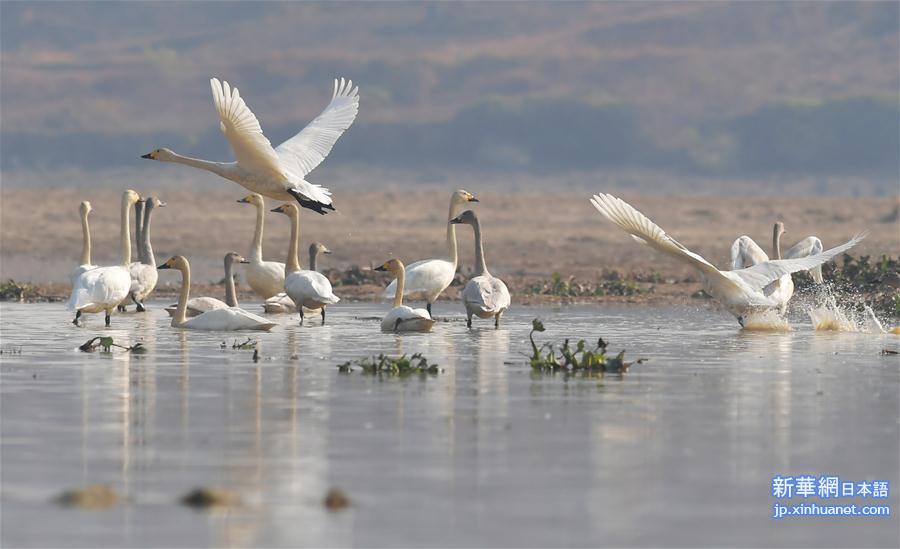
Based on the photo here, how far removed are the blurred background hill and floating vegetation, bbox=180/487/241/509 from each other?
64.8 m

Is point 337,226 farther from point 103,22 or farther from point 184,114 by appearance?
point 103,22

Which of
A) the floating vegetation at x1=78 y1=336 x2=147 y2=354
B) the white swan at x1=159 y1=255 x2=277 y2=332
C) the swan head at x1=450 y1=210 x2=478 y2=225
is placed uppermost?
the swan head at x1=450 y1=210 x2=478 y2=225

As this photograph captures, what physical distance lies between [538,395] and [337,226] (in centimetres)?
2666

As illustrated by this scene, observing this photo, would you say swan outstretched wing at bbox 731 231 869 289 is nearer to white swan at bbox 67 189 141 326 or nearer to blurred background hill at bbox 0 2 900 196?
white swan at bbox 67 189 141 326

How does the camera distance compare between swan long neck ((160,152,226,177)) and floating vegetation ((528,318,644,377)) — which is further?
swan long neck ((160,152,226,177))

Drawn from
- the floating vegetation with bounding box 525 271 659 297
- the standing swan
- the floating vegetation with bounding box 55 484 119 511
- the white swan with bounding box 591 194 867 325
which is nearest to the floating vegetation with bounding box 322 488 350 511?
the floating vegetation with bounding box 55 484 119 511

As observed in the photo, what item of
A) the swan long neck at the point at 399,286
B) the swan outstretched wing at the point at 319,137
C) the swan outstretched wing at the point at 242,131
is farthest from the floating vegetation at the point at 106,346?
the swan outstretched wing at the point at 319,137

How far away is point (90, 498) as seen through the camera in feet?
27.0

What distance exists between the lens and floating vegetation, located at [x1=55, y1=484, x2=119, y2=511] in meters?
8.16

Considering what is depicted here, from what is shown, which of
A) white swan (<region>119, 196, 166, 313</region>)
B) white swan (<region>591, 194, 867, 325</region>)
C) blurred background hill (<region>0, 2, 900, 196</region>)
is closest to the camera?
white swan (<region>591, 194, 867, 325</region>)

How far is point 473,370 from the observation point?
13.3 m

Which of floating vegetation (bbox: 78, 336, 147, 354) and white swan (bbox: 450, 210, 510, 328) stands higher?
white swan (bbox: 450, 210, 510, 328)

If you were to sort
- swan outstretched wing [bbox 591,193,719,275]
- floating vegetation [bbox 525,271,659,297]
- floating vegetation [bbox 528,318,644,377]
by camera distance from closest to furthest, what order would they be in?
floating vegetation [bbox 528,318,644,377], swan outstretched wing [bbox 591,193,719,275], floating vegetation [bbox 525,271,659,297]

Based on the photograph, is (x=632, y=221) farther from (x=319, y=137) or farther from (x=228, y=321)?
(x=319, y=137)
